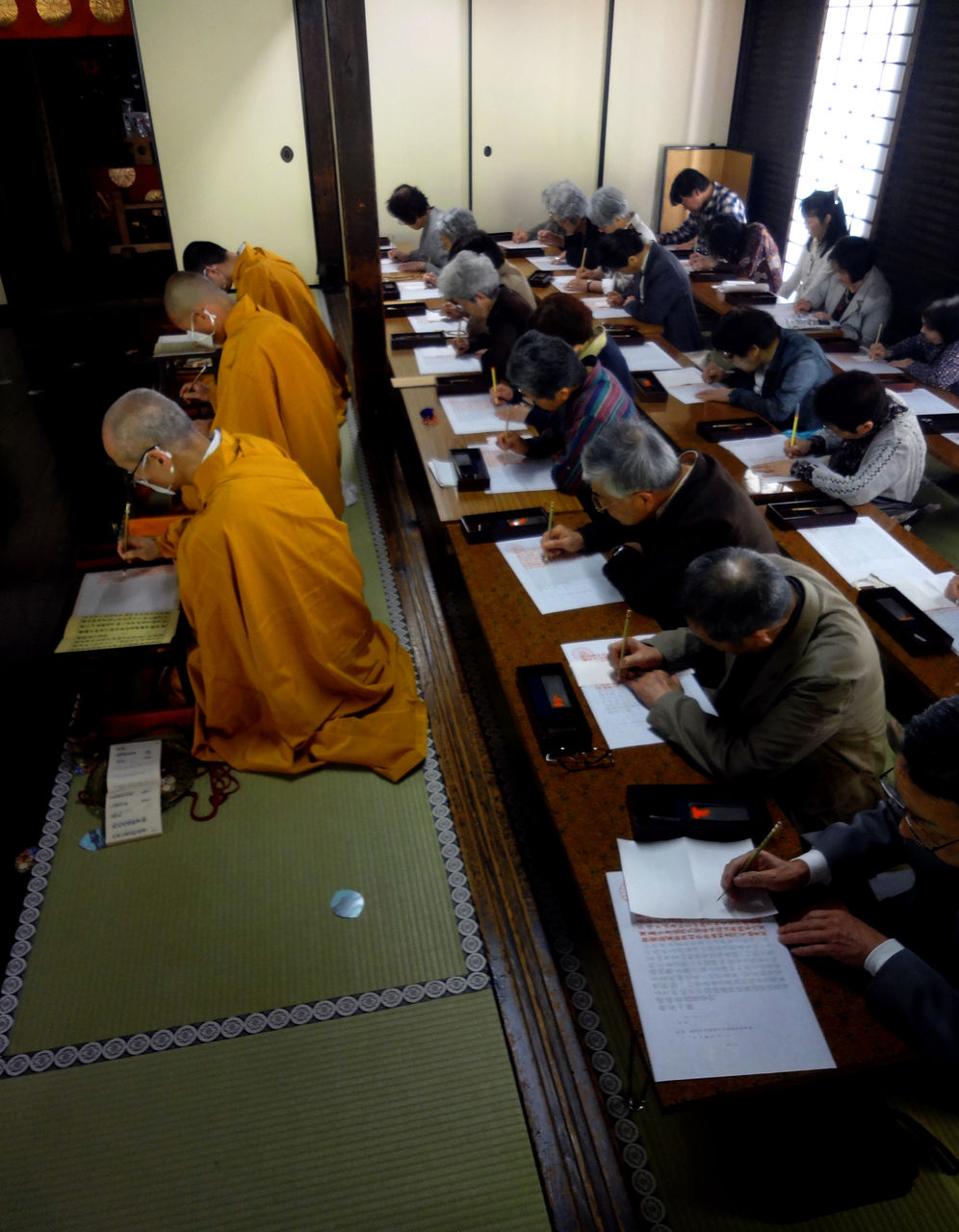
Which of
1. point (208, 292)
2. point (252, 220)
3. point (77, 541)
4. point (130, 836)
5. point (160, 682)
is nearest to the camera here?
point (130, 836)

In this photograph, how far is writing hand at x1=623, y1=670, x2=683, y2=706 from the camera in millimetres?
2266

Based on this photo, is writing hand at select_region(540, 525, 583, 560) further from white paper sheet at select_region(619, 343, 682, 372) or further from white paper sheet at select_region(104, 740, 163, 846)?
white paper sheet at select_region(619, 343, 682, 372)

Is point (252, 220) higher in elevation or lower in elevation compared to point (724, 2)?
lower

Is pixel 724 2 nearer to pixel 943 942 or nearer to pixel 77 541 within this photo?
pixel 77 541

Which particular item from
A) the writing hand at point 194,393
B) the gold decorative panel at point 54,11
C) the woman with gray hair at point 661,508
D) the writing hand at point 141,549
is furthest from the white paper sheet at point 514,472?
the gold decorative panel at point 54,11

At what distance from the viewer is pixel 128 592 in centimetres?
306

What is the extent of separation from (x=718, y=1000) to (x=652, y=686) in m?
0.86

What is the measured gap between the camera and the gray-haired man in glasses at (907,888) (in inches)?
62.2

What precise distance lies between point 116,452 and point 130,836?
1366mm

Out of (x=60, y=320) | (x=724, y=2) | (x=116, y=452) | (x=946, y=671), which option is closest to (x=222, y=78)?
(x=60, y=320)

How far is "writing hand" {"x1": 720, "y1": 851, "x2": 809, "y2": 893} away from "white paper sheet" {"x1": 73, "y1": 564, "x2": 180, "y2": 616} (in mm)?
2114

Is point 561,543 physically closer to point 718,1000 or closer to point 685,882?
point 685,882

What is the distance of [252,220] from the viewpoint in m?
8.58

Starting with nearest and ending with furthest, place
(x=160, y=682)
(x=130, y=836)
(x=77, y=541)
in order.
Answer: (x=130, y=836)
(x=160, y=682)
(x=77, y=541)
